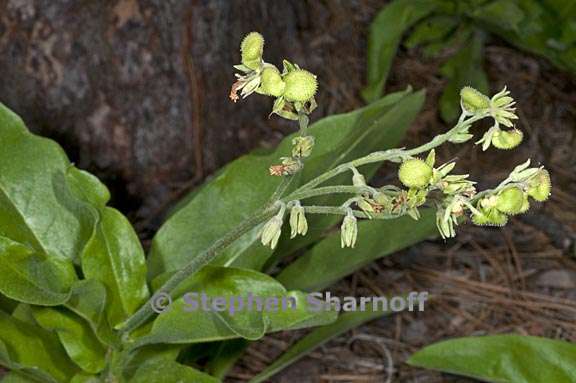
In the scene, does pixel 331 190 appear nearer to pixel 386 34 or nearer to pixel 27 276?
pixel 27 276

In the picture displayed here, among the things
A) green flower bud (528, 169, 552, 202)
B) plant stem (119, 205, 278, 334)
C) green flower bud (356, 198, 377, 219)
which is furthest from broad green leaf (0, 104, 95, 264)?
green flower bud (528, 169, 552, 202)

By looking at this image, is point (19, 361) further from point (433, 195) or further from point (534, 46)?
point (534, 46)

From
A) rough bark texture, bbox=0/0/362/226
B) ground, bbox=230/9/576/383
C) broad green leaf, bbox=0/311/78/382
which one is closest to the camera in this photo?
broad green leaf, bbox=0/311/78/382

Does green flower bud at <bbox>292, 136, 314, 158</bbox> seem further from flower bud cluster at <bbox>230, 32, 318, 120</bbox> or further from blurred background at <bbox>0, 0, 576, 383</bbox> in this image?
blurred background at <bbox>0, 0, 576, 383</bbox>

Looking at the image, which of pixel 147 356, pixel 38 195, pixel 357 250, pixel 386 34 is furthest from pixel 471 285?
pixel 38 195

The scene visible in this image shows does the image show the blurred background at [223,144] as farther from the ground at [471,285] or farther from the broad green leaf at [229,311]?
the broad green leaf at [229,311]

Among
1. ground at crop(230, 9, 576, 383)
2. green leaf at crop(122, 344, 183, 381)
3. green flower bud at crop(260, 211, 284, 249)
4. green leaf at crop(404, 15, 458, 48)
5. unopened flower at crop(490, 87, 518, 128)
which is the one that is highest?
unopened flower at crop(490, 87, 518, 128)

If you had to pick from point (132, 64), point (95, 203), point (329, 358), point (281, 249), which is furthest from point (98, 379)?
point (132, 64)

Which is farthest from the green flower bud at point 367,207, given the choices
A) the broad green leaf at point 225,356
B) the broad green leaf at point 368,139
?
the broad green leaf at point 225,356
